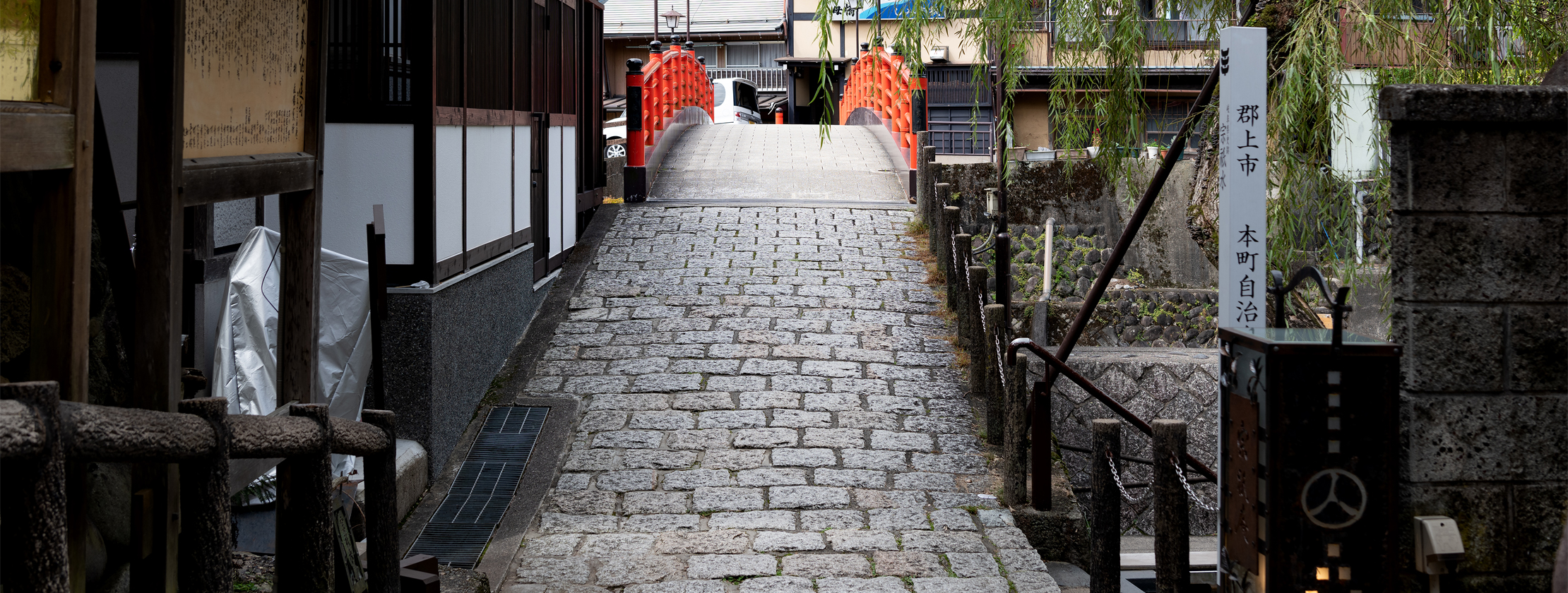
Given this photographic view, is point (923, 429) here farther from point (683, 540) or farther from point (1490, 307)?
point (1490, 307)

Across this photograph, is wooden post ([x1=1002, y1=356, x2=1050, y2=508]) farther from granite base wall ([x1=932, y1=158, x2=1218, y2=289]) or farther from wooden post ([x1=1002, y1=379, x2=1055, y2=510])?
granite base wall ([x1=932, y1=158, x2=1218, y2=289])

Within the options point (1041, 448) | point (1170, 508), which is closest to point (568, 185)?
point (1041, 448)

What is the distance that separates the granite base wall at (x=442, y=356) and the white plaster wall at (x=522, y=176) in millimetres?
640

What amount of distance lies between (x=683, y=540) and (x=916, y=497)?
4.97ft

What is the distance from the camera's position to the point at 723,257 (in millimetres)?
11445

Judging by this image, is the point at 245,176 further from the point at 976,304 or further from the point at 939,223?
the point at 939,223

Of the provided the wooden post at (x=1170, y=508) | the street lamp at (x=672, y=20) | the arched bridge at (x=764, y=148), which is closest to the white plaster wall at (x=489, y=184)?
the arched bridge at (x=764, y=148)

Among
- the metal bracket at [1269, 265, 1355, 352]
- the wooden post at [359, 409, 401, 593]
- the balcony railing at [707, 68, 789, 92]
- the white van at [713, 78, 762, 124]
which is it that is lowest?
the wooden post at [359, 409, 401, 593]

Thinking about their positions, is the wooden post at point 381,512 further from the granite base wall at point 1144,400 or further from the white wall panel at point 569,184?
the granite base wall at point 1144,400

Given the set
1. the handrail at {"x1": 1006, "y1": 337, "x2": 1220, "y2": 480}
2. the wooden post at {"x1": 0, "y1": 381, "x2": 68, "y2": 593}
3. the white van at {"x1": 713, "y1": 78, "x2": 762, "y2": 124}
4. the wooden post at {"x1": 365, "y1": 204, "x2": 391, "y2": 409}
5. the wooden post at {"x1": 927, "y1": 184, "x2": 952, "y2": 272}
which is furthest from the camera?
the white van at {"x1": 713, "y1": 78, "x2": 762, "y2": 124}

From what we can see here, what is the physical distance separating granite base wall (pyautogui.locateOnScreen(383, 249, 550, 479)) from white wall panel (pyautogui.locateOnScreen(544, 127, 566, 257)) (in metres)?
1.95

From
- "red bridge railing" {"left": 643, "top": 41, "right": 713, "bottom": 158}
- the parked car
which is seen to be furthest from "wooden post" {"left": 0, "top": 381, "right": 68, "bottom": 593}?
the parked car

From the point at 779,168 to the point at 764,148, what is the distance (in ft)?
7.23

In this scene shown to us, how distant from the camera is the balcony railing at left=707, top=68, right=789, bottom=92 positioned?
36.2 meters
